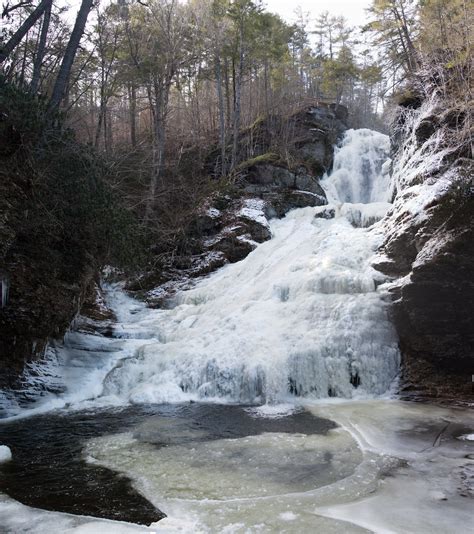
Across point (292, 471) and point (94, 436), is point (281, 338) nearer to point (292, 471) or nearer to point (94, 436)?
point (94, 436)

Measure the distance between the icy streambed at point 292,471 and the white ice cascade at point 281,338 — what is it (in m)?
1.18

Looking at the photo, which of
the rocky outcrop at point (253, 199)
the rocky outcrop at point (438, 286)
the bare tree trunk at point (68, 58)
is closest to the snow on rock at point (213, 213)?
the rocky outcrop at point (253, 199)

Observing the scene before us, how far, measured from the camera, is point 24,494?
446 centimetres

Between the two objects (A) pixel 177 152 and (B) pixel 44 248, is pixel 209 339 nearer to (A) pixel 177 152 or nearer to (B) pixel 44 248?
(B) pixel 44 248

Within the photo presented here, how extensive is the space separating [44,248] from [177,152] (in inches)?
628

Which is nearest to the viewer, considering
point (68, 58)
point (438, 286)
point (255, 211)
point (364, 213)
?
point (438, 286)

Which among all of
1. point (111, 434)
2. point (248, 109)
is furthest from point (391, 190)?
point (248, 109)

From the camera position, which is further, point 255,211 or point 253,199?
point 253,199

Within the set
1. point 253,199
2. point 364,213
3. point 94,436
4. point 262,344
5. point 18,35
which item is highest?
point 18,35

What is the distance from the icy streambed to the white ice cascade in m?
1.18

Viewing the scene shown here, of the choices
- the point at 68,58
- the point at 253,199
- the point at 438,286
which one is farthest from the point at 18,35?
the point at 253,199

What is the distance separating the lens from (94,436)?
21.3 ft

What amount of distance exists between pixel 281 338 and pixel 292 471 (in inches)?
190

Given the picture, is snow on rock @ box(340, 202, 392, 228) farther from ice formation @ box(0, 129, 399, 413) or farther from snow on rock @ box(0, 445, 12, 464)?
snow on rock @ box(0, 445, 12, 464)
